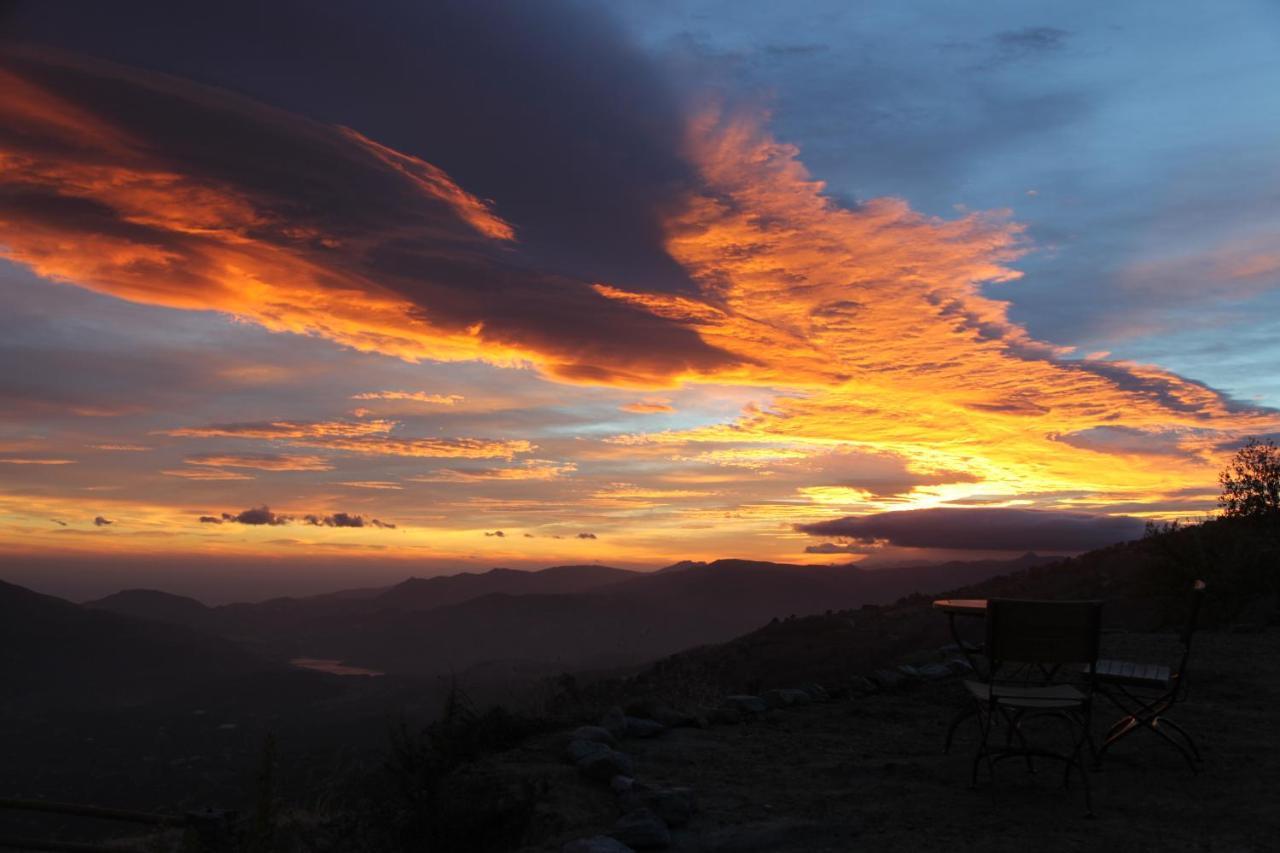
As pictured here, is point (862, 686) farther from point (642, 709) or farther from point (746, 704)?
point (642, 709)

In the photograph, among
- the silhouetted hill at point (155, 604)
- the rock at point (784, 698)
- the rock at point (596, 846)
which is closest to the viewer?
the rock at point (596, 846)

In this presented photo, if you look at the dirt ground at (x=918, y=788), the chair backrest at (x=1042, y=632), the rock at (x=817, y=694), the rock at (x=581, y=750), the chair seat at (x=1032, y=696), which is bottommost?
the dirt ground at (x=918, y=788)

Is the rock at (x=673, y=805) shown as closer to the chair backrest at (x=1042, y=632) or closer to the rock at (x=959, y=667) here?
the chair backrest at (x=1042, y=632)

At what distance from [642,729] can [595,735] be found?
0.60 meters

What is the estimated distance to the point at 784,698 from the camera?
9.13 meters

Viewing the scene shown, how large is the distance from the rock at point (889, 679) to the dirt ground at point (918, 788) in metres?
0.63

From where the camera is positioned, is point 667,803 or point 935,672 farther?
point 935,672

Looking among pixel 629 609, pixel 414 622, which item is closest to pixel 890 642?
pixel 629 609

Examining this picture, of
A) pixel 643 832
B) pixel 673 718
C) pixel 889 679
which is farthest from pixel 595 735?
pixel 889 679

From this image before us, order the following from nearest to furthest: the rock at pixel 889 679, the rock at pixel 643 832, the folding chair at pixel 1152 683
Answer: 1. the rock at pixel 643 832
2. the folding chair at pixel 1152 683
3. the rock at pixel 889 679

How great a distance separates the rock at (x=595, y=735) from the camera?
731 cm

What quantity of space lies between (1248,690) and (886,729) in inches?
178

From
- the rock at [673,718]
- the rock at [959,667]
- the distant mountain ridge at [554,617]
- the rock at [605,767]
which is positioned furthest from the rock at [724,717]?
the distant mountain ridge at [554,617]

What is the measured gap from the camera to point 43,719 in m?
67.4
